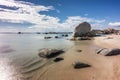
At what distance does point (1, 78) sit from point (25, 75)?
1.88 metres

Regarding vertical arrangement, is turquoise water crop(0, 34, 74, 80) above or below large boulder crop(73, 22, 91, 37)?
below

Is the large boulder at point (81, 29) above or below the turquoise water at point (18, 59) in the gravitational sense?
above

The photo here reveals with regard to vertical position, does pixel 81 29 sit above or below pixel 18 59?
above

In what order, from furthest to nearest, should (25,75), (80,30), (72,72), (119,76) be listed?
(80,30), (72,72), (25,75), (119,76)

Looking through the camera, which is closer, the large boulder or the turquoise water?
the turquoise water

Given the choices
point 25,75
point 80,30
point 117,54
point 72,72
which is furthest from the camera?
point 80,30

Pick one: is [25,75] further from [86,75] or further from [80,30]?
[80,30]

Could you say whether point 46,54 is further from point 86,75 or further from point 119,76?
point 119,76

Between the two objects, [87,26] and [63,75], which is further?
[87,26]

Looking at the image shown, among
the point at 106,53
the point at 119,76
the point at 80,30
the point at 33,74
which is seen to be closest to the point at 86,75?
the point at 119,76

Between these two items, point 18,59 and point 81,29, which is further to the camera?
point 81,29

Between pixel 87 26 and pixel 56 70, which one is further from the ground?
pixel 87 26

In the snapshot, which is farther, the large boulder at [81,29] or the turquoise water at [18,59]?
the large boulder at [81,29]

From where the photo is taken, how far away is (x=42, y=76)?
11055mm
